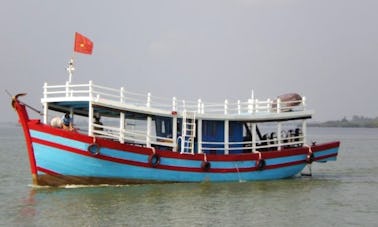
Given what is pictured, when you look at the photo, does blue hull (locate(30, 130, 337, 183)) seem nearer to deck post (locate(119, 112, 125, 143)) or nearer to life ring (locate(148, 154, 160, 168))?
life ring (locate(148, 154, 160, 168))

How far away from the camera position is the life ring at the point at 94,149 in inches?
793

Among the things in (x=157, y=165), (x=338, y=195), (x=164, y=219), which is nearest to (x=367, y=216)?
(x=338, y=195)

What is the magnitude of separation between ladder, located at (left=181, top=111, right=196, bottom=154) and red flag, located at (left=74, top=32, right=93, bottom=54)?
4366mm

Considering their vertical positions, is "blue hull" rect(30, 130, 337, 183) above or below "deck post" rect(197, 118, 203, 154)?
below

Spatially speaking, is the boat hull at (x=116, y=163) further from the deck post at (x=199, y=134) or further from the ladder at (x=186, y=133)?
the deck post at (x=199, y=134)

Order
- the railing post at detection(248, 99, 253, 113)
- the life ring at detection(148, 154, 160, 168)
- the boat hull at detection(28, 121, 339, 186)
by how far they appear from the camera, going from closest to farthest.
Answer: the boat hull at detection(28, 121, 339, 186) < the life ring at detection(148, 154, 160, 168) < the railing post at detection(248, 99, 253, 113)

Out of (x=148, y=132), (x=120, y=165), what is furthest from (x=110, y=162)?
(x=148, y=132)

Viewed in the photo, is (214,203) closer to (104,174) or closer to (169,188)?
(169,188)

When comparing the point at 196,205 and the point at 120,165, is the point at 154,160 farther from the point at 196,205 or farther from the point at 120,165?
the point at 196,205

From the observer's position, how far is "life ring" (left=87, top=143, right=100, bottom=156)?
20141mm

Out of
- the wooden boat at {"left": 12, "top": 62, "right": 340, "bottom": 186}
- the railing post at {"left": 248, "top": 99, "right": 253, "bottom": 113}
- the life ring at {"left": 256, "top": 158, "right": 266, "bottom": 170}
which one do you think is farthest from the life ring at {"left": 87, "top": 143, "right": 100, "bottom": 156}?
the life ring at {"left": 256, "top": 158, "right": 266, "bottom": 170}

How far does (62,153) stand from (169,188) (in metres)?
4.14

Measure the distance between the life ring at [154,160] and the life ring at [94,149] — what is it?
2032 mm

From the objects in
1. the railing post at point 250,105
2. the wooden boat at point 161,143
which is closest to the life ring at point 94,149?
the wooden boat at point 161,143
